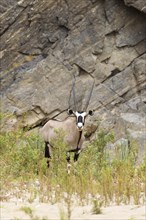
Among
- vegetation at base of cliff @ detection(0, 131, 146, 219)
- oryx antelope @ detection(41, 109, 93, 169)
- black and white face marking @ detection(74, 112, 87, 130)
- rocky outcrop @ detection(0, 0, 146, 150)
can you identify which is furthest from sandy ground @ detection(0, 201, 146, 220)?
rocky outcrop @ detection(0, 0, 146, 150)

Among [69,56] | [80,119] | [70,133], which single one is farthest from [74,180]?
[69,56]

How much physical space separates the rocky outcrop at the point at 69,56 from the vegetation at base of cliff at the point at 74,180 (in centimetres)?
1499

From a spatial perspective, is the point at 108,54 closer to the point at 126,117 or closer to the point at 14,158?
the point at 126,117

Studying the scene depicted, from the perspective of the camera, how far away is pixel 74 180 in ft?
25.8

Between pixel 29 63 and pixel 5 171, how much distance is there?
17.2m

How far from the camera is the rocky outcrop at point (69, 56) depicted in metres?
26.2

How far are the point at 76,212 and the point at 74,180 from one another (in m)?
1.25

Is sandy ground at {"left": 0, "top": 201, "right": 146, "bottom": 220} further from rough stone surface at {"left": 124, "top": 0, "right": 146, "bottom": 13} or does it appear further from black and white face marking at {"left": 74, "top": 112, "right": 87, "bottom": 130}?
rough stone surface at {"left": 124, "top": 0, "right": 146, "bottom": 13}

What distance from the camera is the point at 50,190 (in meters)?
7.99

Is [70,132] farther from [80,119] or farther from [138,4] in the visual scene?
[138,4]

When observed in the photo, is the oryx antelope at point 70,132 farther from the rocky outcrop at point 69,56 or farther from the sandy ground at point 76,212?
the rocky outcrop at point 69,56

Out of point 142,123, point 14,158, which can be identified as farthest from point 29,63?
point 14,158

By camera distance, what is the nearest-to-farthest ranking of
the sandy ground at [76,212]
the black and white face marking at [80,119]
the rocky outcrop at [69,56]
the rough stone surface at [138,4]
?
the sandy ground at [76,212] → the black and white face marking at [80,119] → the rough stone surface at [138,4] → the rocky outcrop at [69,56]

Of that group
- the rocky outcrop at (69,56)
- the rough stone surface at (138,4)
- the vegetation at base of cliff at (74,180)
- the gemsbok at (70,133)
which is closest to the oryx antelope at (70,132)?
the gemsbok at (70,133)
